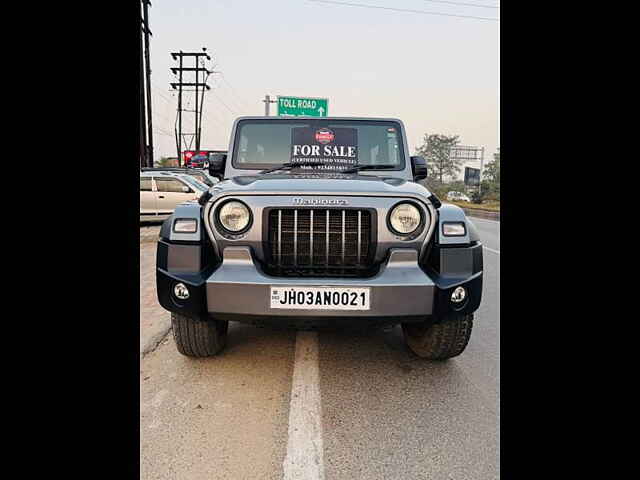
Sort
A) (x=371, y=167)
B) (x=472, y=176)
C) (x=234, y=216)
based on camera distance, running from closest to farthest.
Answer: (x=234, y=216) → (x=371, y=167) → (x=472, y=176)

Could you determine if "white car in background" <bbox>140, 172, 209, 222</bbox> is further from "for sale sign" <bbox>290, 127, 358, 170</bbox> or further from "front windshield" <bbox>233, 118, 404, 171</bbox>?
"for sale sign" <bbox>290, 127, 358, 170</bbox>

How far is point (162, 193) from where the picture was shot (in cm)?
1102

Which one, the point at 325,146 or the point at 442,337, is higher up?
the point at 325,146

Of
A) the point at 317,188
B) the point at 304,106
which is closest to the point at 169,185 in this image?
the point at 317,188

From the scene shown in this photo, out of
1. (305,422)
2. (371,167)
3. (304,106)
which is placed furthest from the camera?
(304,106)

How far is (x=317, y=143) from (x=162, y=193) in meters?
8.56

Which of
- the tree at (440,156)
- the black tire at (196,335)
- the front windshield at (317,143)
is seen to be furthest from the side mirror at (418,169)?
the tree at (440,156)

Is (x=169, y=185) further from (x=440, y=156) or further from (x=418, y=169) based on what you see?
(x=440, y=156)

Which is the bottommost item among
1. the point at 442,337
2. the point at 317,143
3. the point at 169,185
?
the point at 442,337

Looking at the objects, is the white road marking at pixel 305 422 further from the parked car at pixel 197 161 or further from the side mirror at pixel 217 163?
the parked car at pixel 197 161

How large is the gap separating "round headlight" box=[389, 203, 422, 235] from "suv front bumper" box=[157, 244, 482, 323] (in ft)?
0.85
